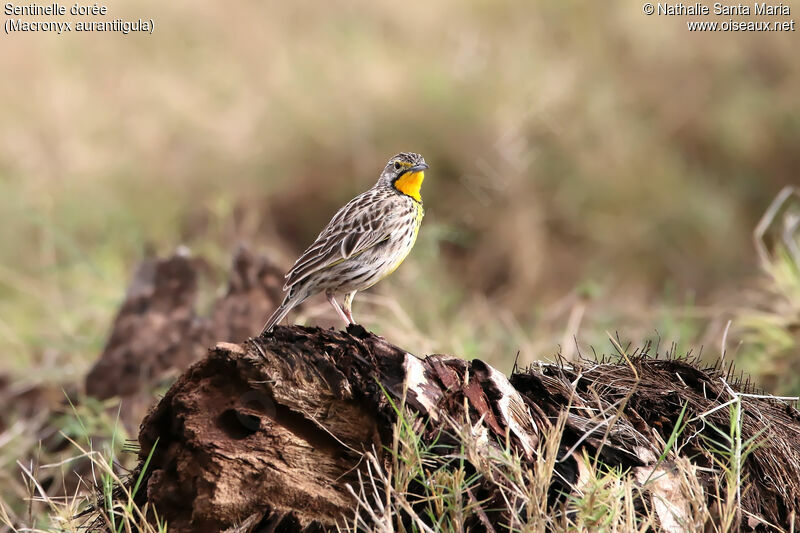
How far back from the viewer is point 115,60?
1274 cm

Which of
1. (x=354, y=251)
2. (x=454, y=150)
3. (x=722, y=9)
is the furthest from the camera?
(x=722, y=9)

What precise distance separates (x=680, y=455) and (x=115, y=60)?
419 inches

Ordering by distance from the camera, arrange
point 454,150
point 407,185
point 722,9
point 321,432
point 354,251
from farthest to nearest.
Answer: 1. point 722,9
2. point 454,150
3. point 407,185
4. point 354,251
5. point 321,432

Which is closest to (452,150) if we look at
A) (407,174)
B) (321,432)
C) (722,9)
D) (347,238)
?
(722,9)

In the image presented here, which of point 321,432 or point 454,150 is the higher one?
point 321,432

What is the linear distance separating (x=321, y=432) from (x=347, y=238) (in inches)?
75.0

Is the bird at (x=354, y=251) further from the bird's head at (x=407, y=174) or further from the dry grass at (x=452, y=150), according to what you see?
the dry grass at (x=452, y=150)

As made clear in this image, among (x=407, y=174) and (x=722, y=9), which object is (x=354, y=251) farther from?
(x=722, y=9)

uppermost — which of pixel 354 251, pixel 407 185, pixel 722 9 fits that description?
pixel 722 9

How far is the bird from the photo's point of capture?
16.6 ft

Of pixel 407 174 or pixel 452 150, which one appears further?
pixel 452 150

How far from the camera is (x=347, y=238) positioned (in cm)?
508

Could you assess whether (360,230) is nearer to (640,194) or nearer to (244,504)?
(244,504)

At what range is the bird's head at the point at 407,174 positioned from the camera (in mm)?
5520
